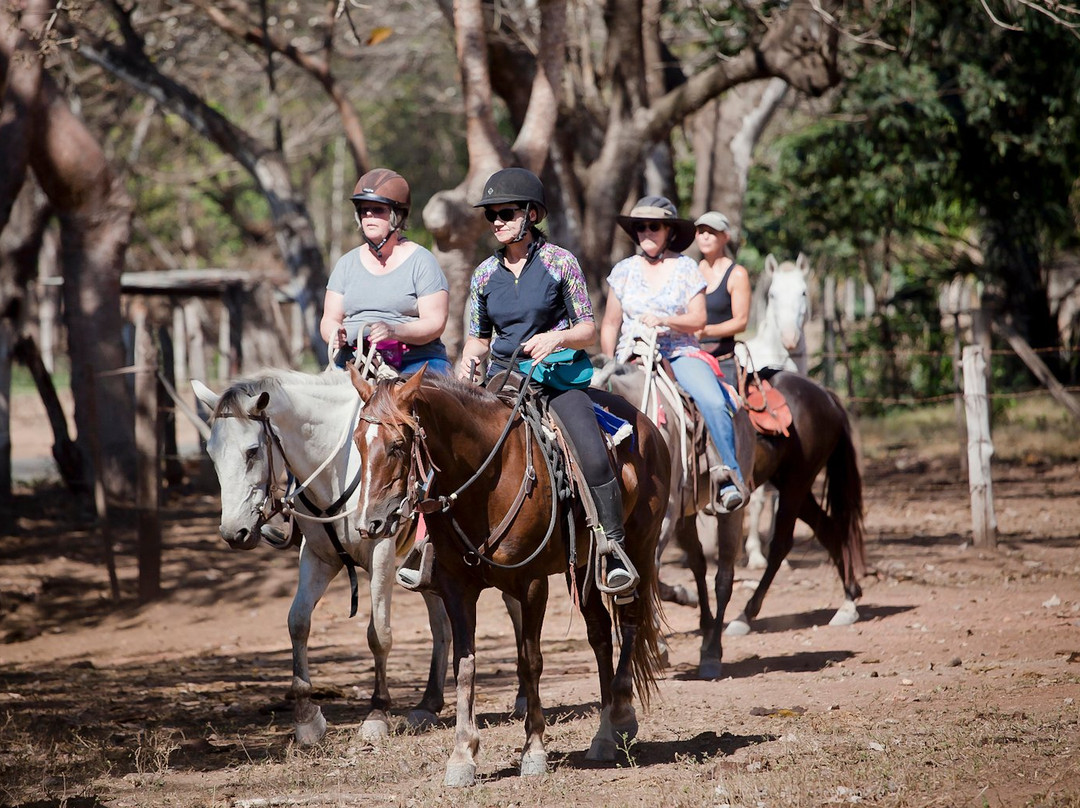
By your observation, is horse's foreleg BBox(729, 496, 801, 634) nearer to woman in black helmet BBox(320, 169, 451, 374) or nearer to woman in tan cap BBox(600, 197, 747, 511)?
woman in tan cap BBox(600, 197, 747, 511)

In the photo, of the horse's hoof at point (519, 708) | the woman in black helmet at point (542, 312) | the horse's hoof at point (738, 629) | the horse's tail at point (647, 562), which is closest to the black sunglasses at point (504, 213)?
the woman in black helmet at point (542, 312)

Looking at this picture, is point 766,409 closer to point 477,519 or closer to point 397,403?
point 477,519

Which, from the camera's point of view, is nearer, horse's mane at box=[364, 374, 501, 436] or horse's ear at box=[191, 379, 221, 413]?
horse's mane at box=[364, 374, 501, 436]

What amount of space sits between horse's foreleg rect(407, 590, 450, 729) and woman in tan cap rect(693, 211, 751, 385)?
279cm

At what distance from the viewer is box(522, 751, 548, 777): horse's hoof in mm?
5340

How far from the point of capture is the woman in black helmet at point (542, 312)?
5.63 meters

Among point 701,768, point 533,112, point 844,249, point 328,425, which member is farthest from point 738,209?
point 701,768

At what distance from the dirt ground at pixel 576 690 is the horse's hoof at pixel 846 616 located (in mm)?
94

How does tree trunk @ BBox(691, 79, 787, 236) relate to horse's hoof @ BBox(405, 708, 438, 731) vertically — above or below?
above

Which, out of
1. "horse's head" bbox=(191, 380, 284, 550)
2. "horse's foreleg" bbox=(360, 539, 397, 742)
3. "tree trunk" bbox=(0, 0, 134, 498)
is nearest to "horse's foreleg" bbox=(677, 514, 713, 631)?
"horse's foreleg" bbox=(360, 539, 397, 742)

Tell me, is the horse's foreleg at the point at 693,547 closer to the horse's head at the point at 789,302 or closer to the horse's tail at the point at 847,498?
the horse's tail at the point at 847,498

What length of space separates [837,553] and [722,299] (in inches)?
87.3

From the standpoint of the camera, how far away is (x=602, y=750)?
5656 mm

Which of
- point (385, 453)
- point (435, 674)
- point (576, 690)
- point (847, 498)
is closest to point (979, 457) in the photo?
point (847, 498)
